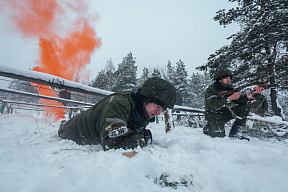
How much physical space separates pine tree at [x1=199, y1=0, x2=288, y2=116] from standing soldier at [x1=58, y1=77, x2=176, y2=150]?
23.8 feet

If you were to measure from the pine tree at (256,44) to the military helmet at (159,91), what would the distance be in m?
7.12

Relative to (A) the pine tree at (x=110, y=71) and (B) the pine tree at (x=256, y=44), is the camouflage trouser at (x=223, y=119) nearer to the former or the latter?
(B) the pine tree at (x=256, y=44)

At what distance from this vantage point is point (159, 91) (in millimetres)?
1767

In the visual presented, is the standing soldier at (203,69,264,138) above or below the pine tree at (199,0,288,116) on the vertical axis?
below

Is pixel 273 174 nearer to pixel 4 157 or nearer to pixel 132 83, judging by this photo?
pixel 4 157

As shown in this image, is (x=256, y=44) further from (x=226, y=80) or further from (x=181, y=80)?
(x=181, y=80)

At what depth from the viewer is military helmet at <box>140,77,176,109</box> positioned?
176cm

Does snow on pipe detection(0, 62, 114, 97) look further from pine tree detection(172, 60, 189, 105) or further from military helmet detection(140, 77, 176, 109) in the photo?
pine tree detection(172, 60, 189, 105)

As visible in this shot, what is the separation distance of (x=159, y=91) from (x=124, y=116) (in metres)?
0.57

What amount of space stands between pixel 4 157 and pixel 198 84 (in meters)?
34.9

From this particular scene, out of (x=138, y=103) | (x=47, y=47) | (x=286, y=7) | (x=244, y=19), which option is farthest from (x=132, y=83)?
(x=138, y=103)

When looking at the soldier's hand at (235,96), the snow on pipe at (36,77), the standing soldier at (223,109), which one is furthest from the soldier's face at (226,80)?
the snow on pipe at (36,77)

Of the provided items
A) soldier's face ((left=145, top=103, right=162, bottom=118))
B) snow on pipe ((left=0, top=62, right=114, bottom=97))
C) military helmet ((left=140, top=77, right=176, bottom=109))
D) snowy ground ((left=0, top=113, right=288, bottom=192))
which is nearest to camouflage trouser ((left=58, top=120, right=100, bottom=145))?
snow on pipe ((left=0, top=62, right=114, bottom=97))

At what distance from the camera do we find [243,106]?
338 cm
